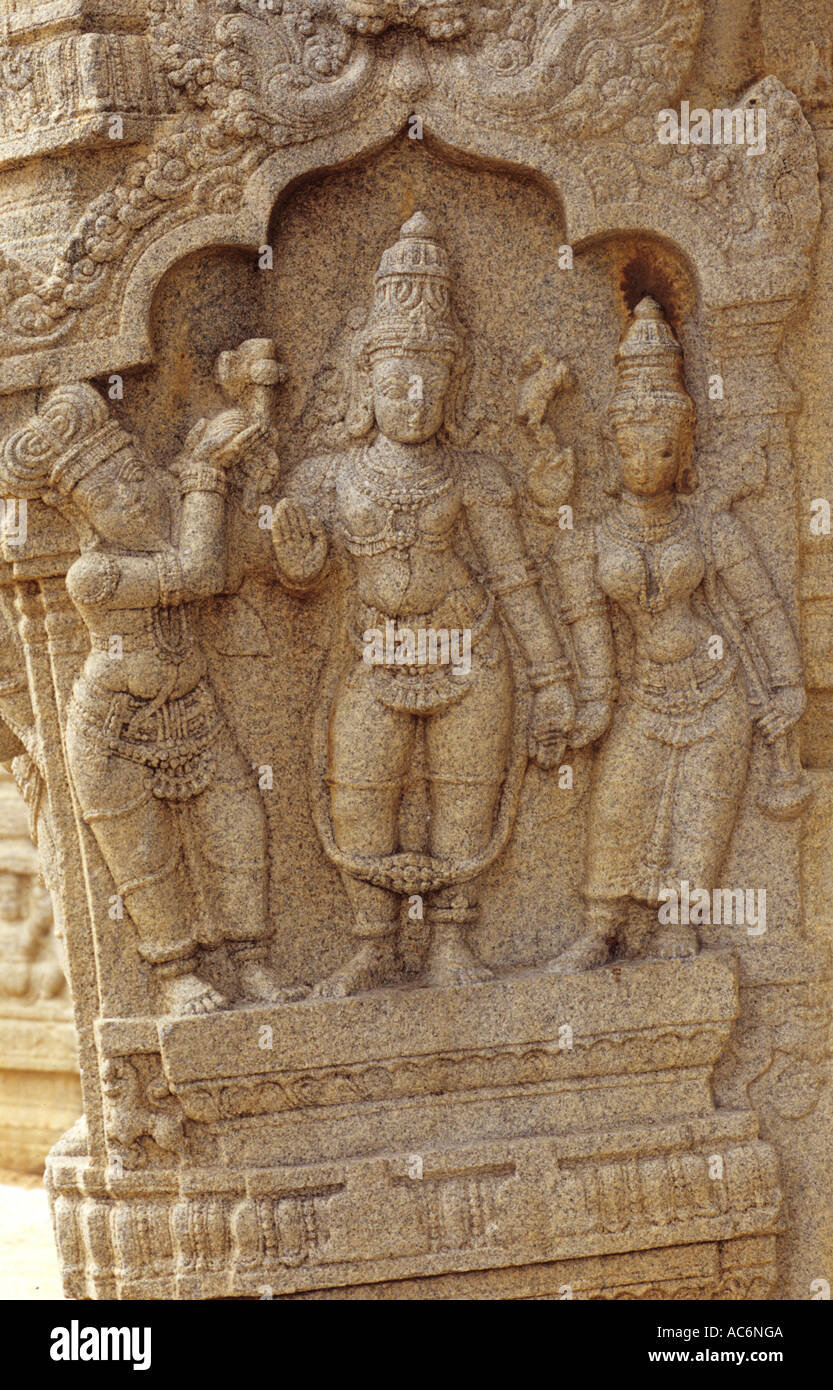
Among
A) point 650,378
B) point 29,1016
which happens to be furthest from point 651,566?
point 29,1016

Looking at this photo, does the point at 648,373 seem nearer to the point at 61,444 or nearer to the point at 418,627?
the point at 418,627

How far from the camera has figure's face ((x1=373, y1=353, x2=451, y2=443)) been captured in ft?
16.2

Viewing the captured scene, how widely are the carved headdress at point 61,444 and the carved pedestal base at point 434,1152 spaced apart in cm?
164

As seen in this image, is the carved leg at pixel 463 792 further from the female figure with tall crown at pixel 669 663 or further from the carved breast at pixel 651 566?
the carved breast at pixel 651 566

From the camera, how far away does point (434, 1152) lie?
17.1 ft

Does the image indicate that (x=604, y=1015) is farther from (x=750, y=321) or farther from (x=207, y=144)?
(x=207, y=144)

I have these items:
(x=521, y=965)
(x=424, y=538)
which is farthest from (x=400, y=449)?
(x=521, y=965)

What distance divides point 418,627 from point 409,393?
0.69m

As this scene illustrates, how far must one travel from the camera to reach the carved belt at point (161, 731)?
5.00 m

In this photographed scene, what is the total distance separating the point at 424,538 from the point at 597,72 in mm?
1450

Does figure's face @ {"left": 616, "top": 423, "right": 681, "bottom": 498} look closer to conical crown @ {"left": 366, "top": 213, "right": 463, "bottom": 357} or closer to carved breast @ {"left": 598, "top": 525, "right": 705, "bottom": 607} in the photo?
carved breast @ {"left": 598, "top": 525, "right": 705, "bottom": 607}

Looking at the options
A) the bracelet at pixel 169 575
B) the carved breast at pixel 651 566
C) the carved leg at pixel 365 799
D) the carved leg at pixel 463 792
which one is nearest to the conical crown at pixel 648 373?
the carved breast at pixel 651 566

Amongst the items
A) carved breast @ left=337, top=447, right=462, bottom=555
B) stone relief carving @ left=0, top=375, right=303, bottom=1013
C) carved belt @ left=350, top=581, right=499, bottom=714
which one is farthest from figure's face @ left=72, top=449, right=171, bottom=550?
carved belt @ left=350, top=581, right=499, bottom=714

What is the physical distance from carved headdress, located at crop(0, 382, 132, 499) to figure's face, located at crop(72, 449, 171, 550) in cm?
3
